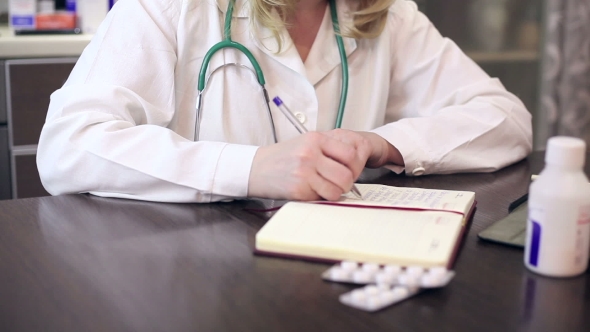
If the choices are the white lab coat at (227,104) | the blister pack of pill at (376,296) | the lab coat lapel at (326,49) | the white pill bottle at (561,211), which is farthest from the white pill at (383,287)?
the lab coat lapel at (326,49)

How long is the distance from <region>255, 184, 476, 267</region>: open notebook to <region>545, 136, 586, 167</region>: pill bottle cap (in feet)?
0.46

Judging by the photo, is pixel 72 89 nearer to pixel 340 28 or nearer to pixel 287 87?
pixel 287 87

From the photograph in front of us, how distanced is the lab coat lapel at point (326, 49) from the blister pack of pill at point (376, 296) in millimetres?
683

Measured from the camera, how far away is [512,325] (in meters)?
0.56

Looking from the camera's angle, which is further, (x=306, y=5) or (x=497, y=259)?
(x=306, y=5)

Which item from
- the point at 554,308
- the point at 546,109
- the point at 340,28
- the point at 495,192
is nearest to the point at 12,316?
the point at 554,308

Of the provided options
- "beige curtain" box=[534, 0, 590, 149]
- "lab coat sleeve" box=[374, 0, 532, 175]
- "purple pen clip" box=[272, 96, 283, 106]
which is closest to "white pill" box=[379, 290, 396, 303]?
"lab coat sleeve" box=[374, 0, 532, 175]

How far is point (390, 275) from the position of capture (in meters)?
0.63

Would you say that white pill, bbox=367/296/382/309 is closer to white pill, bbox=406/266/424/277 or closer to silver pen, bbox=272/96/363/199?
white pill, bbox=406/266/424/277

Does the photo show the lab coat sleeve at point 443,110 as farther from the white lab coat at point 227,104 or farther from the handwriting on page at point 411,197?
the handwriting on page at point 411,197

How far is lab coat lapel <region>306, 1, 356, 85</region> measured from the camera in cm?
125

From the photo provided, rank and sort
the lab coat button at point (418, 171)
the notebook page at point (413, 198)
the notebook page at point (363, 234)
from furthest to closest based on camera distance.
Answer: the lab coat button at point (418, 171)
the notebook page at point (413, 198)
the notebook page at point (363, 234)

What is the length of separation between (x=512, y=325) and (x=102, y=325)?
1.12ft

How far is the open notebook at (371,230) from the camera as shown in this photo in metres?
0.68
